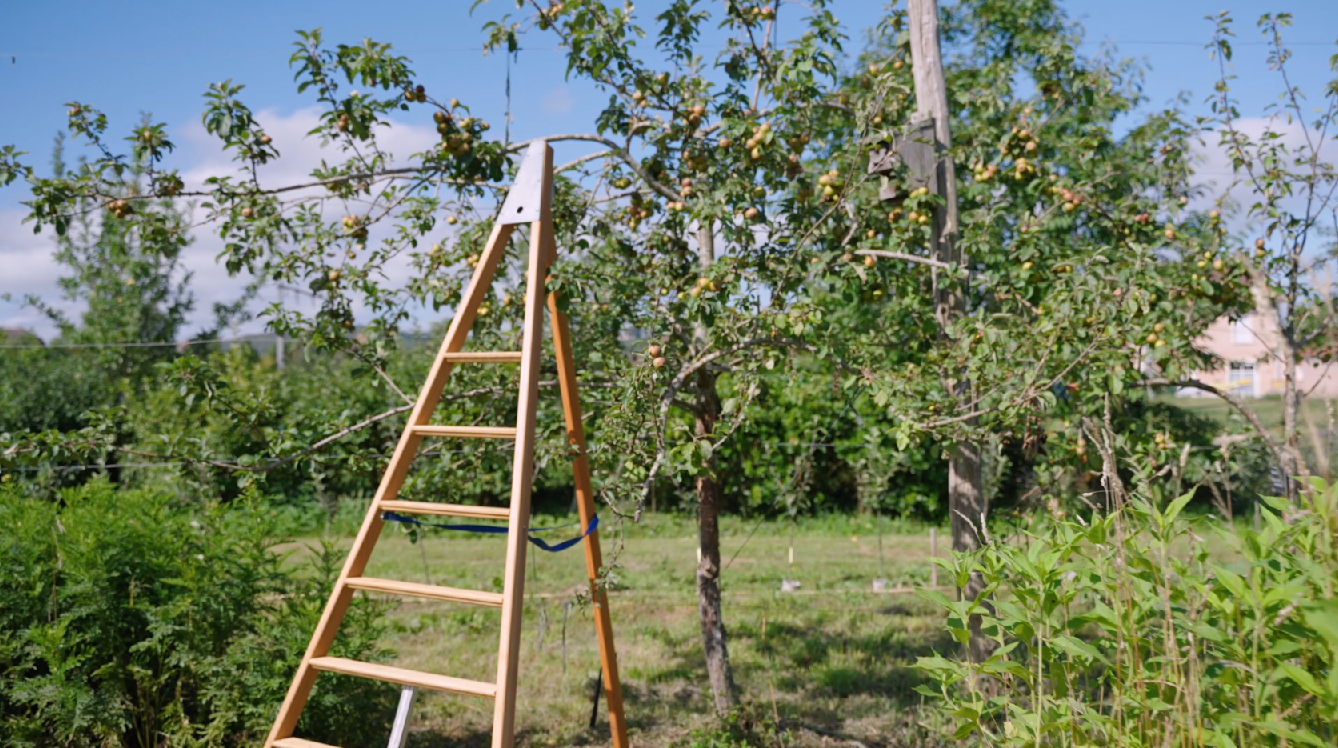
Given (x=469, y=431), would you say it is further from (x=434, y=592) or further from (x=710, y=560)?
(x=710, y=560)

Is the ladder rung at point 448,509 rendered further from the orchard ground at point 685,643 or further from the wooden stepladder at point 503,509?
the orchard ground at point 685,643

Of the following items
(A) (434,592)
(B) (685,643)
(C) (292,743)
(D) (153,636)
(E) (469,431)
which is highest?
(E) (469,431)

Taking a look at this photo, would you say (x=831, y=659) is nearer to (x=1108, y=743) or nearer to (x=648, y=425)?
(x=648, y=425)

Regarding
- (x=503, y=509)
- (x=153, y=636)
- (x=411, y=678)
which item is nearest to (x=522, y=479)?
(x=503, y=509)

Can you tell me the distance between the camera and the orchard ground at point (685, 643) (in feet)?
12.1

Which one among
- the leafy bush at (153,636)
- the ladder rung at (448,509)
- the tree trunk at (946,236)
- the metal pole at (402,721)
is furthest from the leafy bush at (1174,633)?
the leafy bush at (153,636)

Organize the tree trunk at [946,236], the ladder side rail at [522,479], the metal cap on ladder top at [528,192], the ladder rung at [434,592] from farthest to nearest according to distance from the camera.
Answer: the tree trunk at [946,236], the metal cap on ladder top at [528,192], the ladder rung at [434,592], the ladder side rail at [522,479]

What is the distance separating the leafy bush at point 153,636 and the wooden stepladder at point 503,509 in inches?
21.9

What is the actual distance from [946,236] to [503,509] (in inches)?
73.9

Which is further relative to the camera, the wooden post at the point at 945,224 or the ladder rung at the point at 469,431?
the wooden post at the point at 945,224

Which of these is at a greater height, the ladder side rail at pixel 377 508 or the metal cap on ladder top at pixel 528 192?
the metal cap on ladder top at pixel 528 192

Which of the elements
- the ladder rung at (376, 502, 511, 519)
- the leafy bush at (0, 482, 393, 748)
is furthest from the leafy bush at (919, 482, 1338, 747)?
the leafy bush at (0, 482, 393, 748)

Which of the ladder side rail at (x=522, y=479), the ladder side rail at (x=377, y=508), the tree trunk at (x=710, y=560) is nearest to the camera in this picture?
the ladder side rail at (x=522, y=479)

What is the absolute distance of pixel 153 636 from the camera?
123 inches
